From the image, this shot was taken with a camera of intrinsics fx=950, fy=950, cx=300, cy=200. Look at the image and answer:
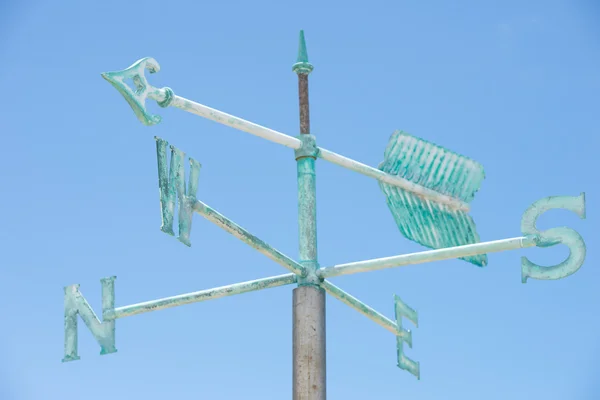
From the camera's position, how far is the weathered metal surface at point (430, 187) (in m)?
8.16

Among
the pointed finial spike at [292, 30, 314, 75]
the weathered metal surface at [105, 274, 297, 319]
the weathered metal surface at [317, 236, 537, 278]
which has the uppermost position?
the pointed finial spike at [292, 30, 314, 75]

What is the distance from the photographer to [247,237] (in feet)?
24.6

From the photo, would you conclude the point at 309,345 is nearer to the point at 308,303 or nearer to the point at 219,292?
the point at 308,303

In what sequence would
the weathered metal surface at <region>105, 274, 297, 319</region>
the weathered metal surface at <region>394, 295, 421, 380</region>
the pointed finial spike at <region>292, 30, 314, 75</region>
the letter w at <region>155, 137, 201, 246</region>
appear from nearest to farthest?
the letter w at <region>155, 137, 201, 246</region>
the weathered metal surface at <region>105, 274, 297, 319</region>
the weathered metal surface at <region>394, 295, 421, 380</region>
the pointed finial spike at <region>292, 30, 314, 75</region>

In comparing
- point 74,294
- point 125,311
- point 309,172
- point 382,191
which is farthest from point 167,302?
point 382,191

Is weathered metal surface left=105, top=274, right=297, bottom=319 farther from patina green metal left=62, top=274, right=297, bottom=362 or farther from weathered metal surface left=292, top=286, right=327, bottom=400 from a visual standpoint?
weathered metal surface left=292, top=286, right=327, bottom=400

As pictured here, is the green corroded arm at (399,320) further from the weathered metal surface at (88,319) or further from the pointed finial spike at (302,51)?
the pointed finial spike at (302,51)

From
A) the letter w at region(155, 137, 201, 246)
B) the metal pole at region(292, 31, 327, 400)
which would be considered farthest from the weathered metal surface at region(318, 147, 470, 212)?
the letter w at region(155, 137, 201, 246)

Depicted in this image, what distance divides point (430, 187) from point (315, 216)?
3.62 feet

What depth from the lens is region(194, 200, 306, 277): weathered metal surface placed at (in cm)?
741

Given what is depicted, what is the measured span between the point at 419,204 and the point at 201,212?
204 cm

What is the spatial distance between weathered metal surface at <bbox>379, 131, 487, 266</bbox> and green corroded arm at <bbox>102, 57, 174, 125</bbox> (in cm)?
213

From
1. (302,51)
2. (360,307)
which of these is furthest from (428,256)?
(302,51)

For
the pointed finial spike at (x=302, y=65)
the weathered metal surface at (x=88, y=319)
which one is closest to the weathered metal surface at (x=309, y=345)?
the weathered metal surface at (x=88, y=319)
